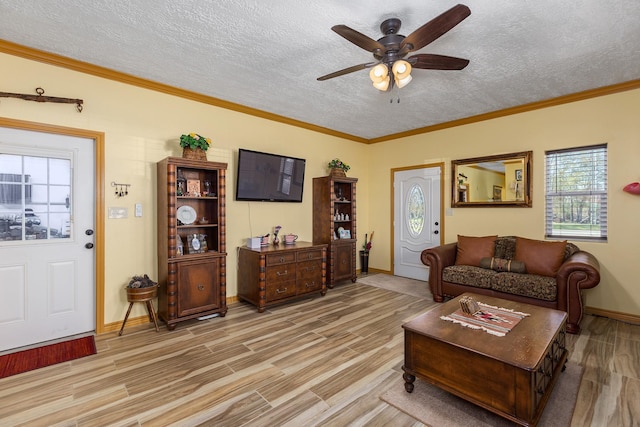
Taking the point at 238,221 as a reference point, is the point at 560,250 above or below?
below

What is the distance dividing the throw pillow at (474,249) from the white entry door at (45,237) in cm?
452

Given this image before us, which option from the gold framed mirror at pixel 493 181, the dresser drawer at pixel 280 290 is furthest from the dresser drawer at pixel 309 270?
the gold framed mirror at pixel 493 181

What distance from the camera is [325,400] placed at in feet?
6.73

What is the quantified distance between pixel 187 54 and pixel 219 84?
2.17 ft

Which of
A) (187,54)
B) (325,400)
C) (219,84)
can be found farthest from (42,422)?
(219,84)

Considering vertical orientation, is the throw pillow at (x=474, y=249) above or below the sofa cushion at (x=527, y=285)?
above

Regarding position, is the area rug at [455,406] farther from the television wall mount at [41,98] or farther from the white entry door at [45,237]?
the television wall mount at [41,98]

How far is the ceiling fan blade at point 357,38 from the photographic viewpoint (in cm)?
197

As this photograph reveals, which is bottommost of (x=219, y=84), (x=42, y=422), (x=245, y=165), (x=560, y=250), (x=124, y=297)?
(x=42, y=422)

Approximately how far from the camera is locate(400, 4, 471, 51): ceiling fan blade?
178cm

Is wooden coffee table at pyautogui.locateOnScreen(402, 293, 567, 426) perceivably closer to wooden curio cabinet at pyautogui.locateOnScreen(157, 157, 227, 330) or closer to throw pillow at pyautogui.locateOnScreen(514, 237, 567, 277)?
throw pillow at pyautogui.locateOnScreen(514, 237, 567, 277)

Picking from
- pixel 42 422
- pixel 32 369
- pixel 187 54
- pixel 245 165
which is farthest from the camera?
pixel 245 165

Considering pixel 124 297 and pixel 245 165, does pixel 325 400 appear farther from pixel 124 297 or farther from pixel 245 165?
pixel 245 165

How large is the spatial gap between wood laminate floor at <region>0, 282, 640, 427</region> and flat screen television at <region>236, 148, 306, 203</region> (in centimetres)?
174
